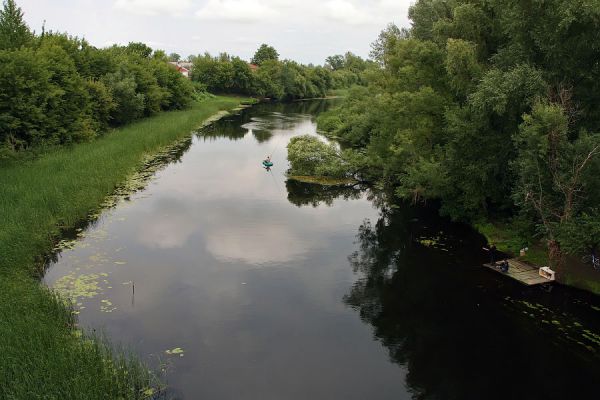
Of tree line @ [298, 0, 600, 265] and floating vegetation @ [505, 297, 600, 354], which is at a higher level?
tree line @ [298, 0, 600, 265]

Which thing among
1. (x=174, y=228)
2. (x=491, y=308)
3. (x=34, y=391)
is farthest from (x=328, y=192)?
(x=34, y=391)

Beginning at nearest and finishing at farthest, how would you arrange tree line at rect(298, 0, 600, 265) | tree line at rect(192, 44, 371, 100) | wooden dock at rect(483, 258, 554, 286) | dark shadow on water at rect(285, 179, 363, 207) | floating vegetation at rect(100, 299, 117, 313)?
floating vegetation at rect(100, 299, 117, 313) → tree line at rect(298, 0, 600, 265) → wooden dock at rect(483, 258, 554, 286) → dark shadow on water at rect(285, 179, 363, 207) → tree line at rect(192, 44, 371, 100)

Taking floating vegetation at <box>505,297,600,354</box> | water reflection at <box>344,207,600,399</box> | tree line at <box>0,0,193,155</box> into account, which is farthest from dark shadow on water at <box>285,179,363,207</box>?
tree line at <box>0,0,193,155</box>

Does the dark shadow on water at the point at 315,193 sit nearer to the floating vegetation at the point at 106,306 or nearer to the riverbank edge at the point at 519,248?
the riverbank edge at the point at 519,248

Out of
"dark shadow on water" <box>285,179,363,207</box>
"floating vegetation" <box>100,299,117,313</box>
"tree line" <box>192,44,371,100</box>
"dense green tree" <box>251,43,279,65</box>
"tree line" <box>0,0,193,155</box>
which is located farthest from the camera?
"dense green tree" <box>251,43,279,65</box>

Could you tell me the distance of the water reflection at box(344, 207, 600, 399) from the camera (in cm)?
1733

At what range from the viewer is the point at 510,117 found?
27.5m

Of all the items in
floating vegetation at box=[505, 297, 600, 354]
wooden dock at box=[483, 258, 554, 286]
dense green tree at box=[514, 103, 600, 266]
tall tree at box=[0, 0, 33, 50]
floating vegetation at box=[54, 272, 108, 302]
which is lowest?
floating vegetation at box=[54, 272, 108, 302]

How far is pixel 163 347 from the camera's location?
18578 mm

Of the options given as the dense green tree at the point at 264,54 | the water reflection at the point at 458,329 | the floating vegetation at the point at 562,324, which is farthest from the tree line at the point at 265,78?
the floating vegetation at the point at 562,324

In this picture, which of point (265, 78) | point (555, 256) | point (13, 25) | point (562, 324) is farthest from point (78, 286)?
point (265, 78)

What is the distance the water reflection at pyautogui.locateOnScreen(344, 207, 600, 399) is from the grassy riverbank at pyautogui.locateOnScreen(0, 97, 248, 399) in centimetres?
1084

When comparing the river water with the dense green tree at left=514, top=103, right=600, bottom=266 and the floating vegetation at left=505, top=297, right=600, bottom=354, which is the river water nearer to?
the floating vegetation at left=505, top=297, right=600, bottom=354

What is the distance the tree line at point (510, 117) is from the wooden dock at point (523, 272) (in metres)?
1.29
